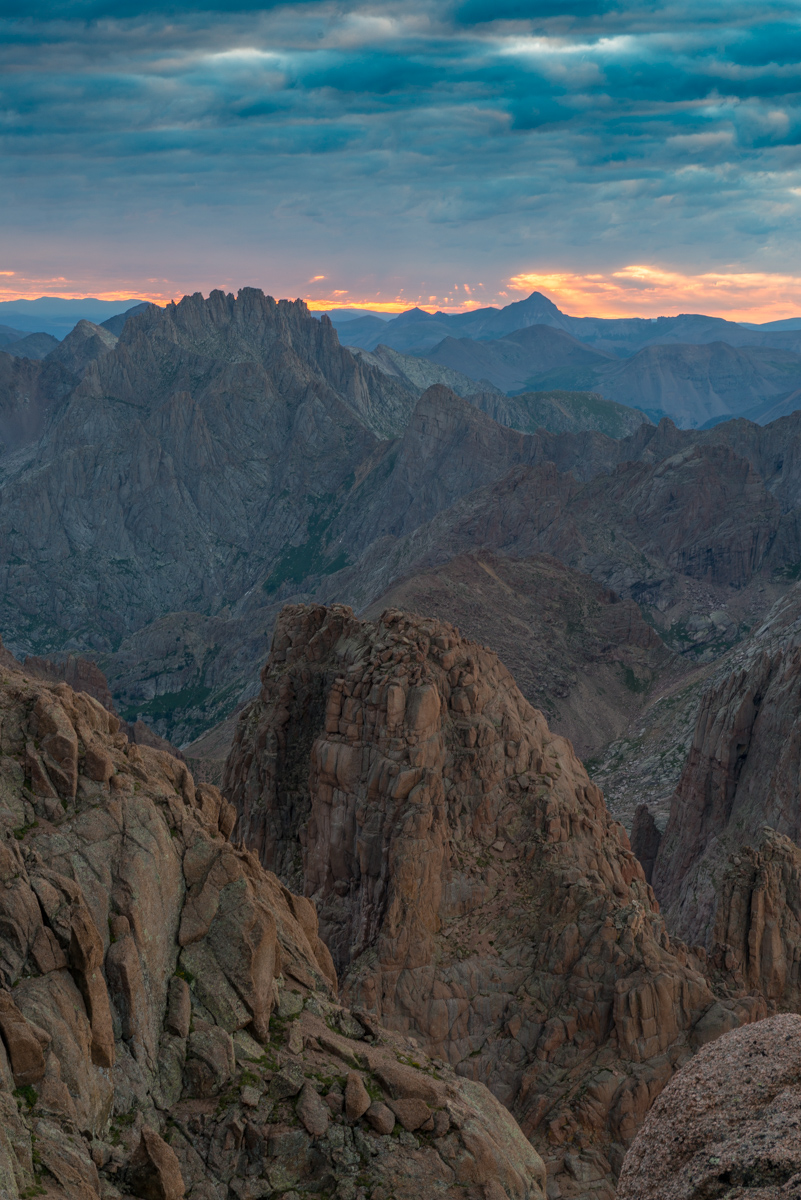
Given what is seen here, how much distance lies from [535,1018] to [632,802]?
200 ft

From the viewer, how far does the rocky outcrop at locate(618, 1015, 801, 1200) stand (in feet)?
38.7

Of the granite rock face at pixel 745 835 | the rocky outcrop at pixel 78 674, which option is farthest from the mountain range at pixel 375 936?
the rocky outcrop at pixel 78 674

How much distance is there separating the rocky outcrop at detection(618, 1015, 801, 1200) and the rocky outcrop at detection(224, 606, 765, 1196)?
67.6ft

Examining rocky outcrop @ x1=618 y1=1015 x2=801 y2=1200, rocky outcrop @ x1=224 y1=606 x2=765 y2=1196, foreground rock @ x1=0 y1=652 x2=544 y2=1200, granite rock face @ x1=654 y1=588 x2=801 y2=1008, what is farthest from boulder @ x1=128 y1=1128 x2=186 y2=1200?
granite rock face @ x1=654 y1=588 x2=801 y2=1008

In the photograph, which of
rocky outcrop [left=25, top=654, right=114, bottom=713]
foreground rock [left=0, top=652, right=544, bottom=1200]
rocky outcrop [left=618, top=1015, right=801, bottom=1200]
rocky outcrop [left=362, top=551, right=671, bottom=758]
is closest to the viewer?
rocky outcrop [left=618, top=1015, right=801, bottom=1200]

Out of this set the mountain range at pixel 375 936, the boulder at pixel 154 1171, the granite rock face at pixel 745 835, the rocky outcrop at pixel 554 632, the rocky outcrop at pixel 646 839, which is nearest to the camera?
the boulder at pixel 154 1171

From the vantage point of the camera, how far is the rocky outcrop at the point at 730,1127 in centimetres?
1180

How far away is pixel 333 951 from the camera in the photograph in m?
43.2

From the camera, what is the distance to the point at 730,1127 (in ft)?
42.8

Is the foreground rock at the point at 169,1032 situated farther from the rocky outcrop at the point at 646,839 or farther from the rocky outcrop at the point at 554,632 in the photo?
the rocky outcrop at the point at 554,632

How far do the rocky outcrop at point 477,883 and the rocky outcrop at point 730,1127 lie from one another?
20.6m

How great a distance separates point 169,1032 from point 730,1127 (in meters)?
13.4

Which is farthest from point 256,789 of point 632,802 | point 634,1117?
point 632,802

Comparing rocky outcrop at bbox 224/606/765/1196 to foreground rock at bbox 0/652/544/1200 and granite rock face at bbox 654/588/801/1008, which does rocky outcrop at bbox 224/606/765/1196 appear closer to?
granite rock face at bbox 654/588/801/1008
